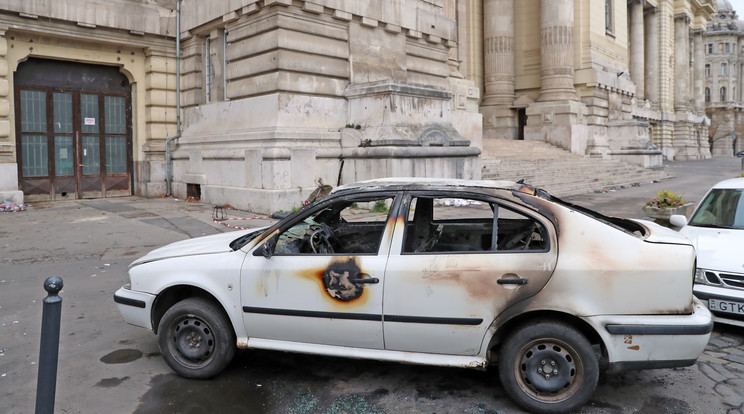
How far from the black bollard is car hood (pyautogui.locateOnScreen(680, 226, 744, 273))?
5253mm

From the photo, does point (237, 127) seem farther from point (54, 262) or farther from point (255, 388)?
point (255, 388)

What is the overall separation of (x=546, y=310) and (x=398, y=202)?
1.24 m

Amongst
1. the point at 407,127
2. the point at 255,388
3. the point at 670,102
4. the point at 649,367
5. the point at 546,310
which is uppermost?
the point at 670,102

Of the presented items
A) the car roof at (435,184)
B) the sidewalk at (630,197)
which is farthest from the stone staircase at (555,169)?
the car roof at (435,184)

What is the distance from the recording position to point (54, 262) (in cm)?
810

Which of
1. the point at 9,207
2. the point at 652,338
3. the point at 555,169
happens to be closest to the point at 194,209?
the point at 9,207

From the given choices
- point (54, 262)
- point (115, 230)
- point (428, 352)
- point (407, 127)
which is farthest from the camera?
point (407, 127)

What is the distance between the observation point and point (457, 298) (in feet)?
12.3

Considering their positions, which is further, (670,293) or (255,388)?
Result: (255,388)

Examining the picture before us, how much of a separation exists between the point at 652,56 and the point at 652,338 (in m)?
48.1

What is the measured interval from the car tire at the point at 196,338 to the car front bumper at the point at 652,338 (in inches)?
101

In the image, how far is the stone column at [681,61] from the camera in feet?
163

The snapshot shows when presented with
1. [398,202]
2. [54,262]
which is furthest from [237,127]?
[398,202]

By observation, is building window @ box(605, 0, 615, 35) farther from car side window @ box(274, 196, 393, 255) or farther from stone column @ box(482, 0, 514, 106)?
car side window @ box(274, 196, 393, 255)
